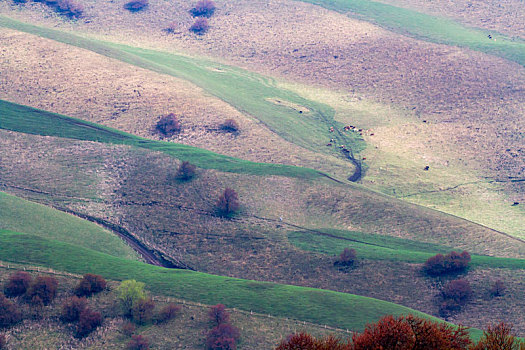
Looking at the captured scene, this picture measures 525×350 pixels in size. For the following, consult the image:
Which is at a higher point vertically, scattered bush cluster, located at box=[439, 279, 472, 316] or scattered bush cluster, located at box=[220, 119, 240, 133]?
scattered bush cluster, located at box=[439, 279, 472, 316]

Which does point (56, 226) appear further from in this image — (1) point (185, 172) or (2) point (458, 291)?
(2) point (458, 291)

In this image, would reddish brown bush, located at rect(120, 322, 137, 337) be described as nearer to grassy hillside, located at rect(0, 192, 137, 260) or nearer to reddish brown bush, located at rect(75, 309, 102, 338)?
reddish brown bush, located at rect(75, 309, 102, 338)

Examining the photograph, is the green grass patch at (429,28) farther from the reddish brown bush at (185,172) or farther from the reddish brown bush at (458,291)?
the reddish brown bush at (458,291)

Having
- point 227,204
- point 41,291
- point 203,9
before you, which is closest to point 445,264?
point 227,204

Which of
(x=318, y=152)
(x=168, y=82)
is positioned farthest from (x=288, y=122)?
(x=168, y=82)

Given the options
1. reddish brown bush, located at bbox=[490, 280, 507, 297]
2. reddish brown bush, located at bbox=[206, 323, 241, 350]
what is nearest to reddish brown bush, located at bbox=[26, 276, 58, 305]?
reddish brown bush, located at bbox=[206, 323, 241, 350]
